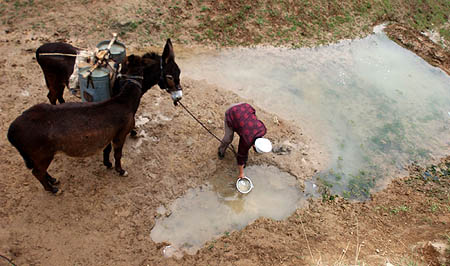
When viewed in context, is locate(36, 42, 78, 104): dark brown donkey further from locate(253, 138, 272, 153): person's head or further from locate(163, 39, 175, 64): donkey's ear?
locate(253, 138, 272, 153): person's head

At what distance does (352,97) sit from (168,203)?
6360 millimetres

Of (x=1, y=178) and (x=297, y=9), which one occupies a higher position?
(x=297, y=9)

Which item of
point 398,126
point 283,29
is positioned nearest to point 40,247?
point 398,126

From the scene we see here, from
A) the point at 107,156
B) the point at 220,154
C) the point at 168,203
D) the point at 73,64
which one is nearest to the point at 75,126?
the point at 107,156

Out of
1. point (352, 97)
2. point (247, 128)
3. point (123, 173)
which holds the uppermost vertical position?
point (247, 128)

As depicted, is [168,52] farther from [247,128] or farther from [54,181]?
[54,181]

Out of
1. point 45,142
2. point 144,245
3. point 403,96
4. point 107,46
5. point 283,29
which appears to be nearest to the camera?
point 45,142

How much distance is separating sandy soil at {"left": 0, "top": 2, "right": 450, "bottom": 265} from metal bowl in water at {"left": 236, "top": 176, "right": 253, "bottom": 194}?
0.46 metres

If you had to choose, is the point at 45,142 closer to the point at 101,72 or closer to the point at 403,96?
the point at 101,72

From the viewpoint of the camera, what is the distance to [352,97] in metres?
8.76

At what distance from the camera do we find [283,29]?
10531 millimetres

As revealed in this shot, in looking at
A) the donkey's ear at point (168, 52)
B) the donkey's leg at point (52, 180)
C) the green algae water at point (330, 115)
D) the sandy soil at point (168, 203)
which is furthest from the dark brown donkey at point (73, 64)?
the green algae water at point (330, 115)

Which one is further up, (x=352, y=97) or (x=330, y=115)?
(x=352, y=97)

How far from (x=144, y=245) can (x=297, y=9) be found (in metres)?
9.87
